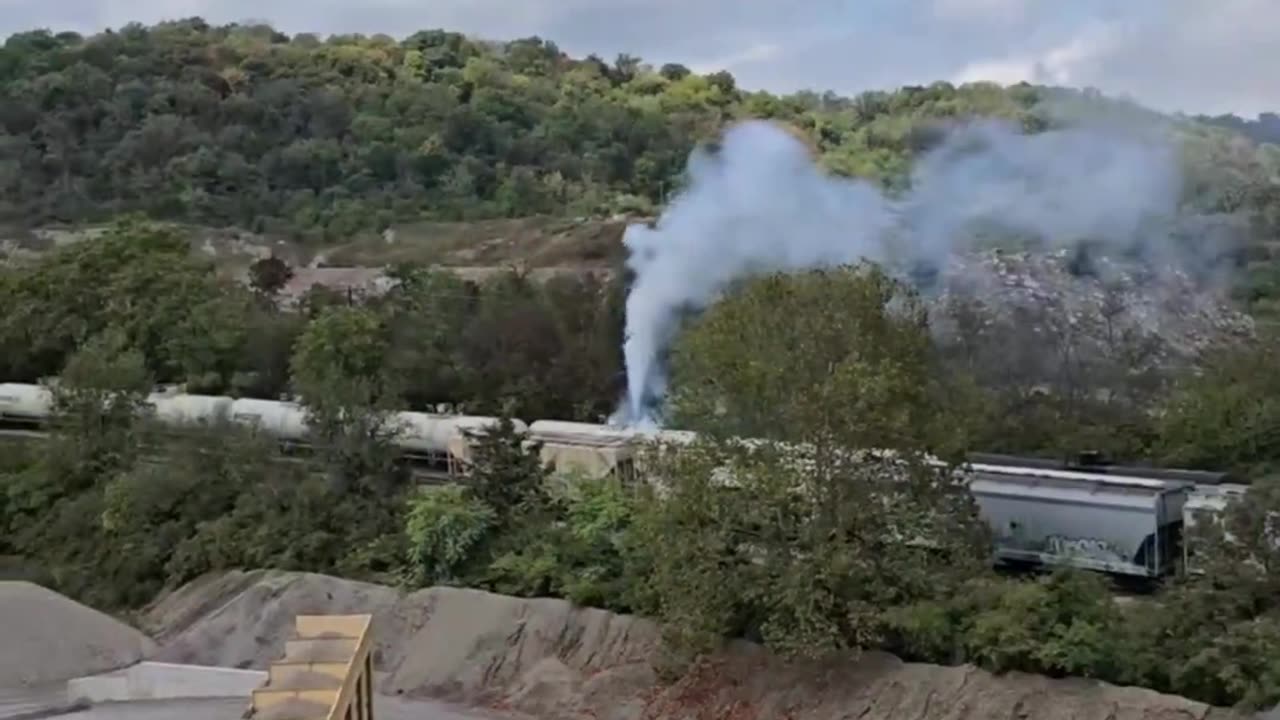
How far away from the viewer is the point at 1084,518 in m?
27.9

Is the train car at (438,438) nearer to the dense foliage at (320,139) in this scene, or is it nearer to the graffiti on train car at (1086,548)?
the graffiti on train car at (1086,548)

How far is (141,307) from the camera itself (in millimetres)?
48531

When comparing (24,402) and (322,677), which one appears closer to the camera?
(322,677)

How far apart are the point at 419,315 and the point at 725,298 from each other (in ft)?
70.6

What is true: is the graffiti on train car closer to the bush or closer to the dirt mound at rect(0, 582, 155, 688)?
the bush

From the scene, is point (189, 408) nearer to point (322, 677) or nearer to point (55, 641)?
point (55, 641)

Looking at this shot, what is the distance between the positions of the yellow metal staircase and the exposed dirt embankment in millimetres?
9543

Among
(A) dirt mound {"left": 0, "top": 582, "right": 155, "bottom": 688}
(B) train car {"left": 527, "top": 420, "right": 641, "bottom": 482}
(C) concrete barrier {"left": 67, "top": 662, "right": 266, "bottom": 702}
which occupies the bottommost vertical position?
(C) concrete barrier {"left": 67, "top": 662, "right": 266, "bottom": 702}

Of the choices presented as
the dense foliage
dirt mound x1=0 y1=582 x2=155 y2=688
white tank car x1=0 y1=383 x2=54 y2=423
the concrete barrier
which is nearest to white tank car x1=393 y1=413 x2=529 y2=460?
dirt mound x1=0 y1=582 x2=155 y2=688

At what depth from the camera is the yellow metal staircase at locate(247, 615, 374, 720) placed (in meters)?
15.8

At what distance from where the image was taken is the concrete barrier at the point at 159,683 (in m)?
30.0

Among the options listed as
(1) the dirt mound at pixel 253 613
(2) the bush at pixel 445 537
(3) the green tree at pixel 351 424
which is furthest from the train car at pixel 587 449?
(1) the dirt mound at pixel 253 613

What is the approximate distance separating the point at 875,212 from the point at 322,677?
33583 millimetres

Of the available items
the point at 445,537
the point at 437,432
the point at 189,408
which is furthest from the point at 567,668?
the point at 189,408
